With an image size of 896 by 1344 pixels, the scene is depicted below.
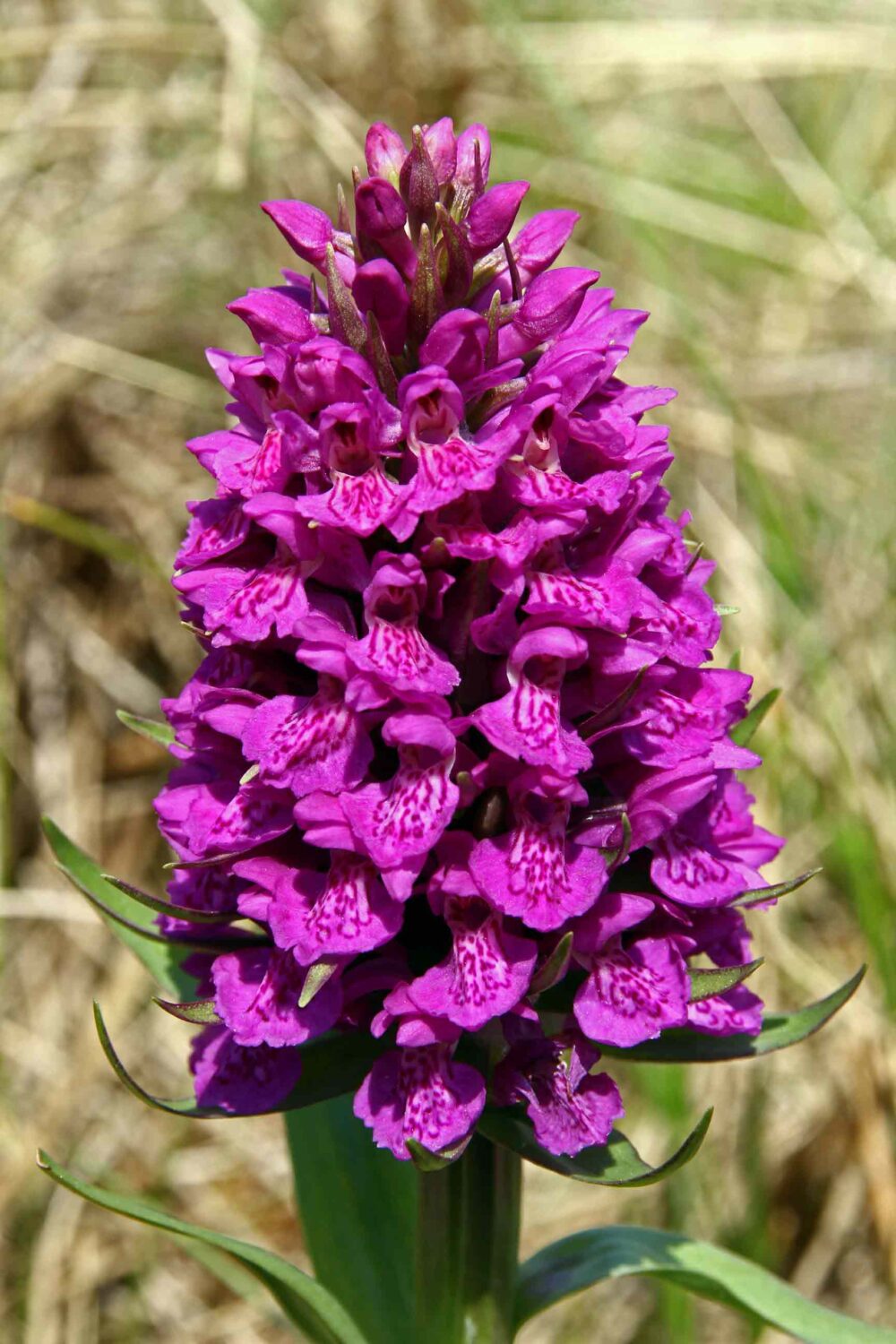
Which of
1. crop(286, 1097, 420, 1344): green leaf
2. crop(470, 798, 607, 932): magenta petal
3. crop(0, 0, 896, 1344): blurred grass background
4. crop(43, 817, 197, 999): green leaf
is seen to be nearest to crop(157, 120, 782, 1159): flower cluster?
crop(470, 798, 607, 932): magenta petal

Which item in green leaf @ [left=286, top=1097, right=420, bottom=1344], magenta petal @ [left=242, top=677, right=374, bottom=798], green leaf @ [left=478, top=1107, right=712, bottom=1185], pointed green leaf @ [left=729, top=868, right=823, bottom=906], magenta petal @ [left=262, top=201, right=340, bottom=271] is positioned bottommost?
green leaf @ [left=286, top=1097, right=420, bottom=1344]

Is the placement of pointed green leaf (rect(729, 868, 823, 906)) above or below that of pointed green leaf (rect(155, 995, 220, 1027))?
above

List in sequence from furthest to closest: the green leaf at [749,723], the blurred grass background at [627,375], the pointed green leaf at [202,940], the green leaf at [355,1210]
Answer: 1. the blurred grass background at [627,375]
2. the green leaf at [355,1210]
3. the green leaf at [749,723]
4. the pointed green leaf at [202,940]

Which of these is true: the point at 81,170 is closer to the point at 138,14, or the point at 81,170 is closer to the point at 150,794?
the point at 138,14

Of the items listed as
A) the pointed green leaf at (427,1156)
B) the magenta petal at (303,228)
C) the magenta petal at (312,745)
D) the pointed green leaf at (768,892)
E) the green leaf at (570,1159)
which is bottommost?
the green leaf at (570,1159)

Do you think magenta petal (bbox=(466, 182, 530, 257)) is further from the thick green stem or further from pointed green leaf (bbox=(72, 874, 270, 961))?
the thick green stem

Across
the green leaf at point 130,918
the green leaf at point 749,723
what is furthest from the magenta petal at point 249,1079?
the green leaf at point 749,723

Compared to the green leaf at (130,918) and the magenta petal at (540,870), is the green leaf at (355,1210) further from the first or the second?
the magenta petal at (540,870)

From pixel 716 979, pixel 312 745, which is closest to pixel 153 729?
pixel 312 745
